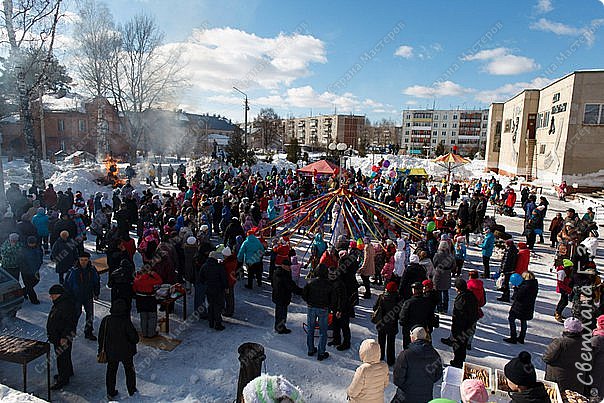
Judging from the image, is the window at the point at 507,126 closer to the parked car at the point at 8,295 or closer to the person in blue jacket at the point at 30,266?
the person in blue jacket at the point at 30,266

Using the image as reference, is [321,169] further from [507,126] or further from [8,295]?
[507,126]

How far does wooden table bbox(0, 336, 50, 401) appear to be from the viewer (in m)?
4.70

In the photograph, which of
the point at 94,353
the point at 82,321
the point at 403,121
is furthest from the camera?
the point at 403,121

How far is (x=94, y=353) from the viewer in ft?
19.5

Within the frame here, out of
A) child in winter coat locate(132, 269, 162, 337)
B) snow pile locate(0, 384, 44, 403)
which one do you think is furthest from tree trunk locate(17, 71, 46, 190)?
snow pile locate(0, 384, 44, 403)

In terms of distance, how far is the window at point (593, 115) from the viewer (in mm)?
25656

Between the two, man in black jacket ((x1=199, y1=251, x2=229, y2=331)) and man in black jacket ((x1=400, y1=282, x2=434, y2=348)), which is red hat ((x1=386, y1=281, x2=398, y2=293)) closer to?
man in black jacket ((x1=400, y1=282, x2=434, y2=348))

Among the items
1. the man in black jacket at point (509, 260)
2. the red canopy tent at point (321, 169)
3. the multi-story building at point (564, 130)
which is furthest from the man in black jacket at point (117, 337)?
the multi-story building at point (564, 130)

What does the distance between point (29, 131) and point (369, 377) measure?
1918cm

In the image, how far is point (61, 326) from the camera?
16.2ft

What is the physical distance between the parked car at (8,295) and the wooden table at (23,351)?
130cm

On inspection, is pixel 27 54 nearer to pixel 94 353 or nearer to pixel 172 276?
pixel 172 276

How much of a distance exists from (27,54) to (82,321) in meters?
15.3

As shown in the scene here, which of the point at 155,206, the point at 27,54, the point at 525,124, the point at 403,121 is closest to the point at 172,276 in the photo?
the point at 155,206
